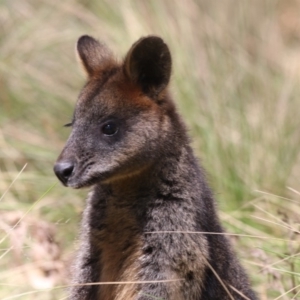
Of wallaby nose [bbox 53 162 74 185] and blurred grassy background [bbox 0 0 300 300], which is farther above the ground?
wallaby nose [bbox 53 162 74 185]

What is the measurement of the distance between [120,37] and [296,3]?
17.5ft

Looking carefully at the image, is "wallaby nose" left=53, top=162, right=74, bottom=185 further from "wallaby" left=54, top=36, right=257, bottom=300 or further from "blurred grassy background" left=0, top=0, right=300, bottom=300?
"blurred grassy background" left=0, top=0, right=300, bottom=300

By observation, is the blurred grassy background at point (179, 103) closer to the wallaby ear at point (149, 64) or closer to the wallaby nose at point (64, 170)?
the wallaby nose at point (64, 170)

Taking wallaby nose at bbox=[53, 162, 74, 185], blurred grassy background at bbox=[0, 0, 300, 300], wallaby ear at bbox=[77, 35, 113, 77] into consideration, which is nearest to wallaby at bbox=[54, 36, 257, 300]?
wallaby nose at bbox=[53, 162, 74, 185]

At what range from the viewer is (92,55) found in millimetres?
4715

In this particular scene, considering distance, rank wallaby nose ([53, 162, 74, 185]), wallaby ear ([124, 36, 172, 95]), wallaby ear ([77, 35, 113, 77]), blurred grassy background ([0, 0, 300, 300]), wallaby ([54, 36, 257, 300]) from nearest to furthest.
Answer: wallaby nose ([53, 162, 74, 185]), wallaby ([54, 36, 257, 300]), wallaby ear ([124, 36, 172, 95]), wallaby ear ([77, 35, 113, 77]), blurred grassy background ([0, 0, 300, 300])

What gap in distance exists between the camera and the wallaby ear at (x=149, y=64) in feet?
14.2

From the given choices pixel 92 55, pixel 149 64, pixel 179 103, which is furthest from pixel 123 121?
pixel 179 103

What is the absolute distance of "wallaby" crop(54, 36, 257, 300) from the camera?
13.7 ft

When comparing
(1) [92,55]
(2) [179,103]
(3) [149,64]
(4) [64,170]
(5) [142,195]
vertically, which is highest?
(1) [92,55]

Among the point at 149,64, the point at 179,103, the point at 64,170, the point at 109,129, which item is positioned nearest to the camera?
the point at 64,170

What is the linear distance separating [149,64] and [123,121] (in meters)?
0.36

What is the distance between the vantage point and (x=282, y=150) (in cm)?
666

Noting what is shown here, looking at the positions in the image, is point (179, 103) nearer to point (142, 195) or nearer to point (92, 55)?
point (92, 55)
